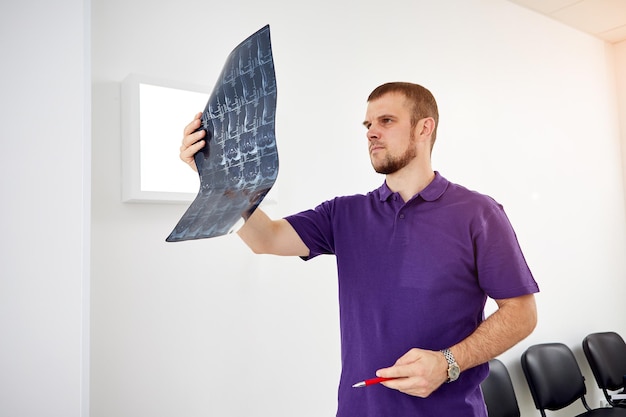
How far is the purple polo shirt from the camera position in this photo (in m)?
1.50

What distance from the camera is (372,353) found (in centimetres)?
153

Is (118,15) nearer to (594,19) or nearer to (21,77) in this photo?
(21,77)

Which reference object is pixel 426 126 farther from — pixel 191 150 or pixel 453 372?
pixel 191 150

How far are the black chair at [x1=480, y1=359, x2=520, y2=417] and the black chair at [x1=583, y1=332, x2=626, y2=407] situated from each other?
883 millimetres

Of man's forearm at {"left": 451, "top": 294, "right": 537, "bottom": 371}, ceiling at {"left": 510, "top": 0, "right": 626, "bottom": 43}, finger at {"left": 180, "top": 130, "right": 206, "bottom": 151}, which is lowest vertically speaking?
man's forearm at {"left": 451, "top": 294, "right": 537, "bottom": 371}

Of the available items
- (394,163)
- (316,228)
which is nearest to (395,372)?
(316,228)

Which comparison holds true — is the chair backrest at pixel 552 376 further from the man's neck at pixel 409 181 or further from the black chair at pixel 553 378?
the man's neck at pixel 409 181

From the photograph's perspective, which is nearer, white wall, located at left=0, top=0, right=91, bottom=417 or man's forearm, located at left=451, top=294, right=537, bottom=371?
white wall, located at left=0, top=0, right=91, bottom=417

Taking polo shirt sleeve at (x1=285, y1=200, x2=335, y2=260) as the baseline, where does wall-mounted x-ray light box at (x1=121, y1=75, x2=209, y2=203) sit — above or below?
above

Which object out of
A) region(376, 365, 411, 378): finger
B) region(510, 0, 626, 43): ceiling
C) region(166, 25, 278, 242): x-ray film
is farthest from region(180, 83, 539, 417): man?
region(510, 0, 626, 43): ceiling

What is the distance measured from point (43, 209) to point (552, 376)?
10.3 feet

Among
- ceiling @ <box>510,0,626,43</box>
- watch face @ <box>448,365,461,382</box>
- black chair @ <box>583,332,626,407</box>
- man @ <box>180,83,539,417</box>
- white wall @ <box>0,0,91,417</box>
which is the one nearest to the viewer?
white wall @ <box>0,0,91,417</box>

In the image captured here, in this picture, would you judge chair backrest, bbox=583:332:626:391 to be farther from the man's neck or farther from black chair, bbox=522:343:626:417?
the man's neck

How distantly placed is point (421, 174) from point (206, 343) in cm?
103
